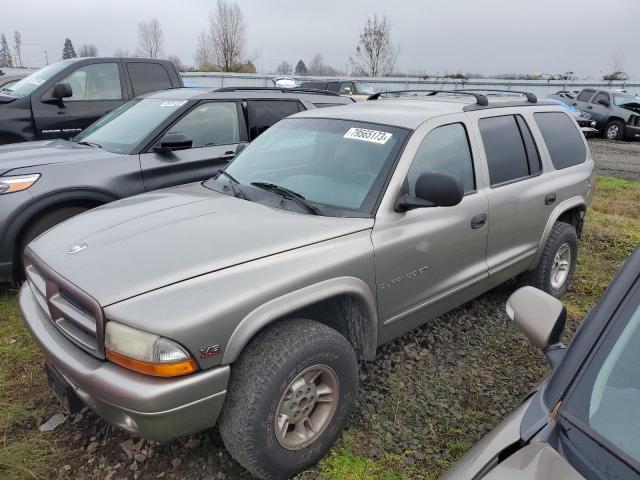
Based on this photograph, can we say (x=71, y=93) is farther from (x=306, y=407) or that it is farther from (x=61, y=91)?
(x=306, y=407)

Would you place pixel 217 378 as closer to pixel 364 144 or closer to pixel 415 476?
pixel 415 476

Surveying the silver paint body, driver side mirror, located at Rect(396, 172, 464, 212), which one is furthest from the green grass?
driver side mirror, located at Rect(396, 172, 464, 212)

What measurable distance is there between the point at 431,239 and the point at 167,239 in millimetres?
1496

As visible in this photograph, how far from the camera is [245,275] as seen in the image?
7.12 ft

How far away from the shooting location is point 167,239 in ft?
7.93

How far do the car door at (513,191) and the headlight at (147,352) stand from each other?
7.64 feet

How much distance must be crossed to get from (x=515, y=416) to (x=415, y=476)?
3.66ft

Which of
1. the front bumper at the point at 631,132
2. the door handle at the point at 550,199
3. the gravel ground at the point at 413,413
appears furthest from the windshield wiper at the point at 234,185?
the front bumper at the point at 631,132

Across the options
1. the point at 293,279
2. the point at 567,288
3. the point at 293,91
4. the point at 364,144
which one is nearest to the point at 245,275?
the point at 293,279

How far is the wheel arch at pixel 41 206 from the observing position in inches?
149

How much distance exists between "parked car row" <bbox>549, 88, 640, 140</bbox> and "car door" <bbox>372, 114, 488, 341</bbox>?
57.2ft

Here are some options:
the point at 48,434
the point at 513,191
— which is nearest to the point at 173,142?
the point at 48,434

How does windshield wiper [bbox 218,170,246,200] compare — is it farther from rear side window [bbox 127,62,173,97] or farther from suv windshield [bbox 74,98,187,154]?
rear side window [bbox 127,62,173,97]

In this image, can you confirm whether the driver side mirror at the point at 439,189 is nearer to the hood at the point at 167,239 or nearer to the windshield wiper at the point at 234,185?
the hood at the point at 167,239
